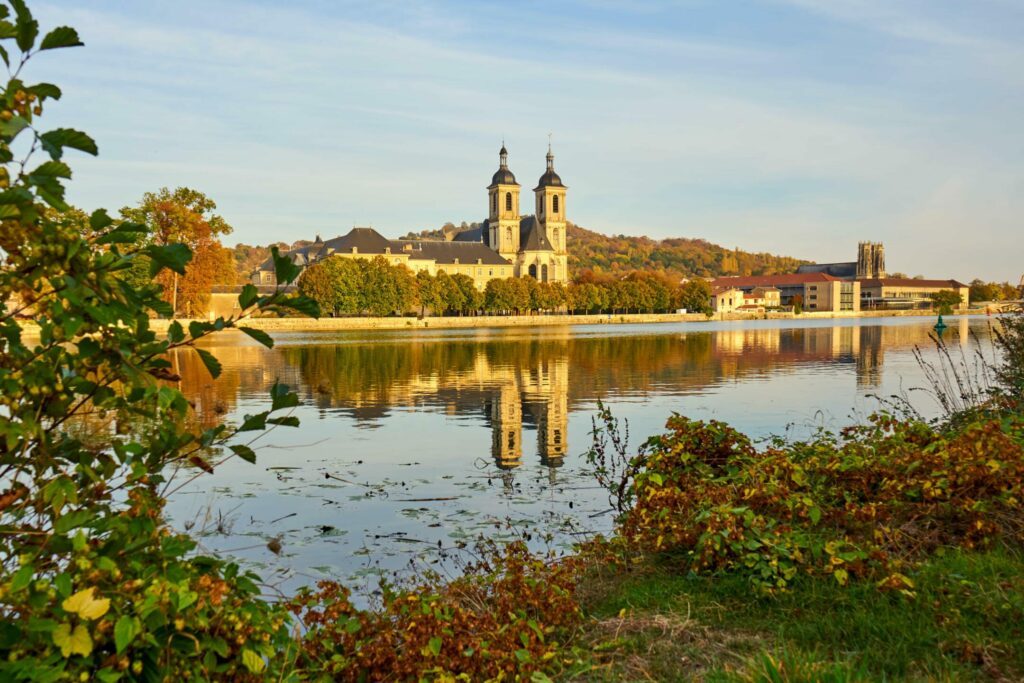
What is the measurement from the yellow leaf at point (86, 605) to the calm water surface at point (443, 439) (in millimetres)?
2575

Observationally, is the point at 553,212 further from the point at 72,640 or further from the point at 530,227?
the point at 72,640

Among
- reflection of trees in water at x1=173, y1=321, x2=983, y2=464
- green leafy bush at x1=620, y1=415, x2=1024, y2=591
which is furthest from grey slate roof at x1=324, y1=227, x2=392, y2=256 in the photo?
green leafy bush at x1=620, y1=415, x2=1024, y2=591

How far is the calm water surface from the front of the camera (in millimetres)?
8953

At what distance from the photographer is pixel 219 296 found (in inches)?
4719

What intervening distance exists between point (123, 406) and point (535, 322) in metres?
115

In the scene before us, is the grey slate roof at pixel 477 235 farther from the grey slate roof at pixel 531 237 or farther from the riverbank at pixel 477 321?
the riverbank at pixel 477 321

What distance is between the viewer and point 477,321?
4461 inches

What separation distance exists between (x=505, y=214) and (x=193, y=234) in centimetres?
10961

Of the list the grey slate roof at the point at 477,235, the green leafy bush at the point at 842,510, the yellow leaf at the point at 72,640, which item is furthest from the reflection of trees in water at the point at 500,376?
the grey slate roof at the point at 477,235

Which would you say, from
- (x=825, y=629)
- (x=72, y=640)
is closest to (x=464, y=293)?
(x=825, y=629)

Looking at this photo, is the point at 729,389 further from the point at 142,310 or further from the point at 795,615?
the point at 142,310

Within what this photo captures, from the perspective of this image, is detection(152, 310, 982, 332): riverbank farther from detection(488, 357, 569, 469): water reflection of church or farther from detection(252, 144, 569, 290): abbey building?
detection(488, 357, 569, 469): water reflection of church

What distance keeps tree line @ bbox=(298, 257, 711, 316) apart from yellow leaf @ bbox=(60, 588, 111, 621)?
74.5 meters

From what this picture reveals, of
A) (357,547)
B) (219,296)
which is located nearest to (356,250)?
(219,296)
